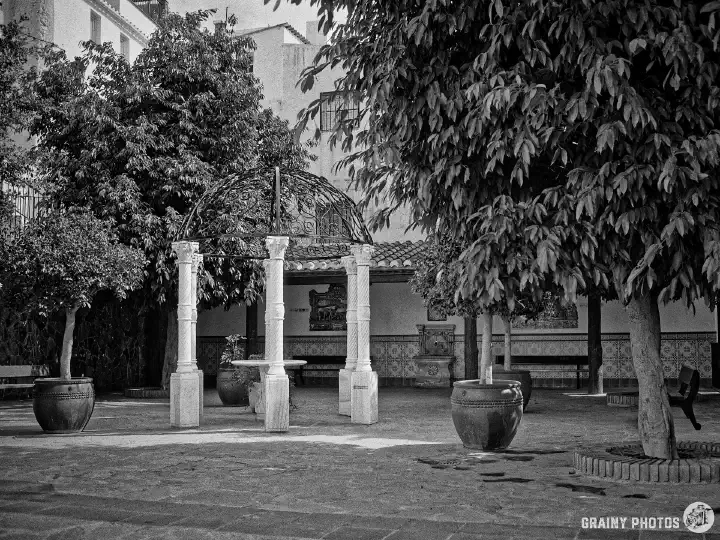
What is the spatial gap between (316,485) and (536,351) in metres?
13.8

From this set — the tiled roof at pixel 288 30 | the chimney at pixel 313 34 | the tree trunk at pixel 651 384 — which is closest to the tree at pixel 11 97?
the tree trunk at pixel 651 384

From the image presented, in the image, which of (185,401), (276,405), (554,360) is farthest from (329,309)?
(276,405)

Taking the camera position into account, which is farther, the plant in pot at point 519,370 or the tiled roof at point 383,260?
the tiled roof at point 383,260

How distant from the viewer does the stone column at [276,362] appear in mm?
10992

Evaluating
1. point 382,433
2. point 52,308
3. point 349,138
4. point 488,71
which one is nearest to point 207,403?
point 52,308

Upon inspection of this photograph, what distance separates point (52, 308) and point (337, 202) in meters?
4.18

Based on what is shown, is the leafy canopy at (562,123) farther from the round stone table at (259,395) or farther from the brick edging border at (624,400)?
the brick edging border at (624,400)

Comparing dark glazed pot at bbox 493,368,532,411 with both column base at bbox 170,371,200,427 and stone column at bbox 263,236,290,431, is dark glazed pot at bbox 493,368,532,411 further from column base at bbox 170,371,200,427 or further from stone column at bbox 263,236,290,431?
column base at bbox 170,371,200,427

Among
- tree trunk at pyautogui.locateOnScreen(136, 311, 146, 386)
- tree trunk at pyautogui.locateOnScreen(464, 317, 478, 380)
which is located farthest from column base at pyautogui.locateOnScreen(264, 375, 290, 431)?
tree trunk at pyautogui.locateOnScreen(136, 311, 146, 386)

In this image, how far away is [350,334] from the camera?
1317 cm

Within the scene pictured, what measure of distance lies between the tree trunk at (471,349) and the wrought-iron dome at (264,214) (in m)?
4.75

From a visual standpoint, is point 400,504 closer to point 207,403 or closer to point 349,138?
point 349,138

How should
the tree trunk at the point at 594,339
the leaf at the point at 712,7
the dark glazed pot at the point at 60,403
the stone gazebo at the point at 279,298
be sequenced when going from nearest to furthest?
the leaf at the point at 712,7 → the dark glazed pot at the point at 60,403 → the stone gazebo at the point at 279,298 → the tree trunk at the point at 594,339

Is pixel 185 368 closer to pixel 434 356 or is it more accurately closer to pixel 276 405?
pixel 276 405
